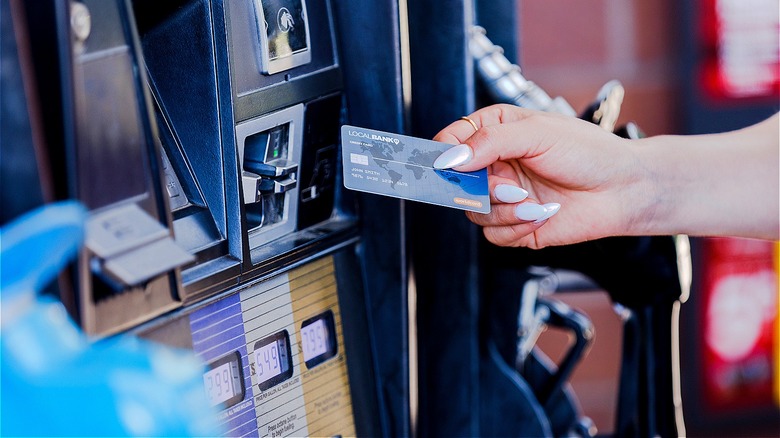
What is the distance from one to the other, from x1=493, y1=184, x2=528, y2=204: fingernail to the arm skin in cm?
1

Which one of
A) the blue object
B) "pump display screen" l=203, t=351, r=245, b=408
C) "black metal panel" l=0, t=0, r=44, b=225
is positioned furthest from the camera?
"pump display screen" l=203, t=351, r=245, b=408

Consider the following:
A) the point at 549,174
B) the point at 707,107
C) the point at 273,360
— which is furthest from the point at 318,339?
the point at 707,107

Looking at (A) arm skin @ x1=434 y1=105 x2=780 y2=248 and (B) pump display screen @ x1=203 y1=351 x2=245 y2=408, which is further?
(A) arm skin @ x1=434 y1=105 x2=780 y2=248

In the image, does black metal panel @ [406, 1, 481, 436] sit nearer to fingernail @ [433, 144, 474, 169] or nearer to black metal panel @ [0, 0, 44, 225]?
fingernail @ [433, 144, 474, 169]

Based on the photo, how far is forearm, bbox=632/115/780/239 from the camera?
1035 mm

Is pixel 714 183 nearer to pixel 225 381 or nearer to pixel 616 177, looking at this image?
pixel 616 177

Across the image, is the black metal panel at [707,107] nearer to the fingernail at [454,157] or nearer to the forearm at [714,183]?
the forearm at [714,183]

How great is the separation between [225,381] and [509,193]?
34cm

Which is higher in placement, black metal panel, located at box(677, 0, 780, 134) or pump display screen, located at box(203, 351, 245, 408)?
pump display screen, located at box(203, 351, 245, 408)

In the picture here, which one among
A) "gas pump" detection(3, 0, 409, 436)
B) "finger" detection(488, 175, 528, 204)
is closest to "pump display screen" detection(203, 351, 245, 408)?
"gas pump" detection(3, 0, 409, 436)

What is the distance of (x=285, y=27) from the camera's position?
0.87 m

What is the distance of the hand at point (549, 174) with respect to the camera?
897mm

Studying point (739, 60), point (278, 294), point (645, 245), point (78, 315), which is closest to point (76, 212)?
point (78, 315)

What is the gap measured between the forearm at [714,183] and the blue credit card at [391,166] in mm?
302
